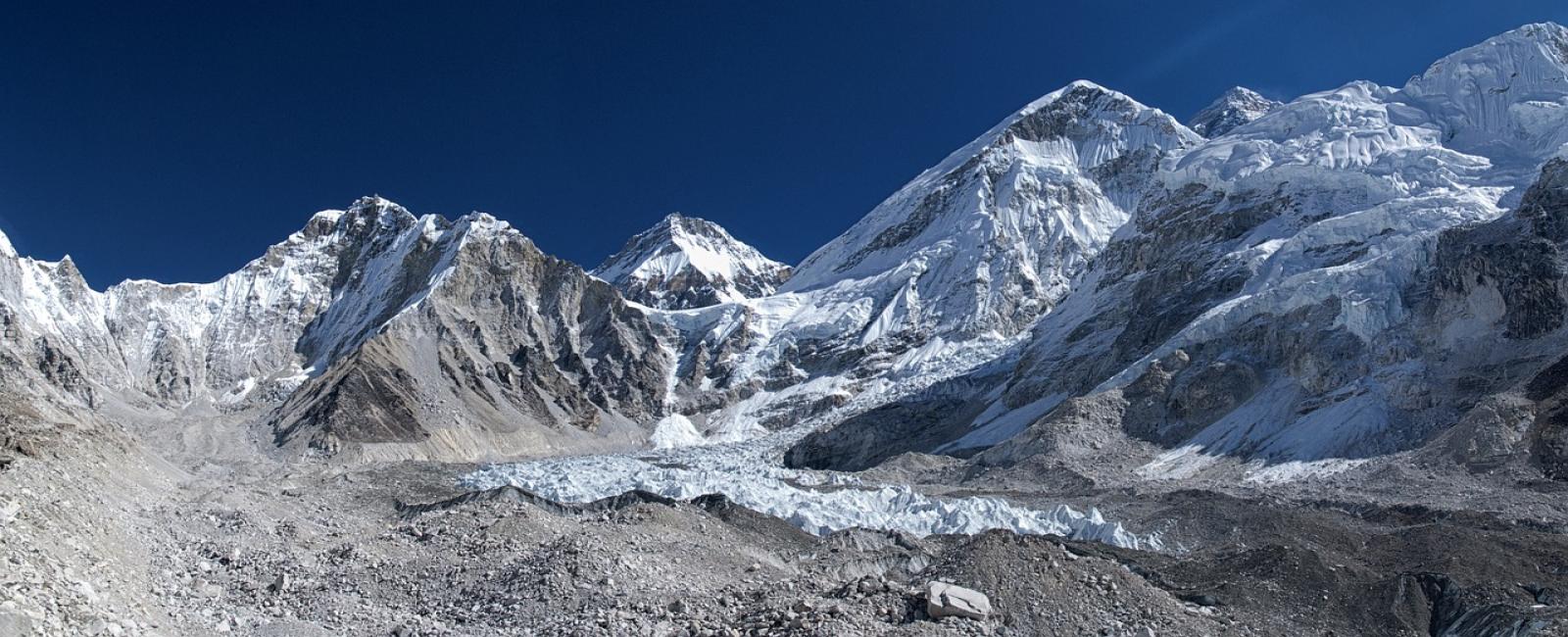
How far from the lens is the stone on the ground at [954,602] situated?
24062mm

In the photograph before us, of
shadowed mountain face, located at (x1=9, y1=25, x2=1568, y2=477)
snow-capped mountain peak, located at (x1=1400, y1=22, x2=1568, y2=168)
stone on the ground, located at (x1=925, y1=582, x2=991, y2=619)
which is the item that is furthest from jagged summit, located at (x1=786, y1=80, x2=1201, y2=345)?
stone on the ground, located at (x1=925, y1=582, x2=991, y2=619)

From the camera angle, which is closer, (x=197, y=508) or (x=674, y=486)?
(x=197, y=508)

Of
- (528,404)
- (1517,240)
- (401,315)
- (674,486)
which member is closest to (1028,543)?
(674,486)

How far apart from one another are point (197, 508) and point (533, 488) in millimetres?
30046

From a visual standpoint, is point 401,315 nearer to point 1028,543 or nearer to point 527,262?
point 527,262


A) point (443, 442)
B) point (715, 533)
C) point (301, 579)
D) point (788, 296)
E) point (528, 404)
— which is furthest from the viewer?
point (788, 296)

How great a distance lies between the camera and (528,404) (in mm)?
128125

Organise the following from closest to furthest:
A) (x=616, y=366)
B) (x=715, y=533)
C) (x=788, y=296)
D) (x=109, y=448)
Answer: (x=715, y=533) → (x=109, y=448) → (x=616, y=366) → (x=788, y=296)

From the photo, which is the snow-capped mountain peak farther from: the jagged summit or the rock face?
the rock face

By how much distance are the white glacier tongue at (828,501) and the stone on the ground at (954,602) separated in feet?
62.9

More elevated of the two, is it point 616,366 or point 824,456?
point 616,366

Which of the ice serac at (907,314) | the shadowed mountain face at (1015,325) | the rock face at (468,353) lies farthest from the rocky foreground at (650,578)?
the ice serac at (907,314)

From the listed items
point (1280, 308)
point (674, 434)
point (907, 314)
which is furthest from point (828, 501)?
point (907, 314)

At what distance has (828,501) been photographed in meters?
58.0
